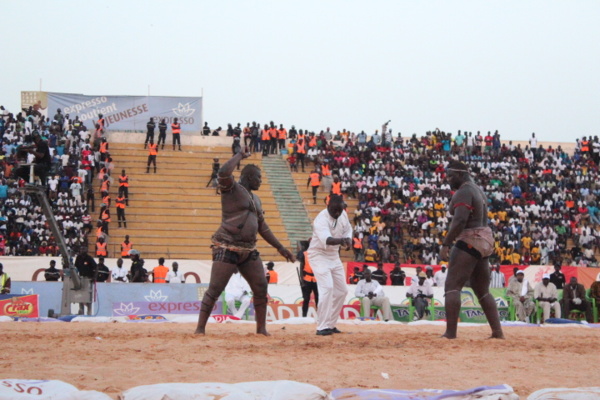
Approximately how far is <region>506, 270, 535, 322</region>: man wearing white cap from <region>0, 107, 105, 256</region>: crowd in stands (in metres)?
14.3

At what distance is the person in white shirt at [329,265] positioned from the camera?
1195 cm

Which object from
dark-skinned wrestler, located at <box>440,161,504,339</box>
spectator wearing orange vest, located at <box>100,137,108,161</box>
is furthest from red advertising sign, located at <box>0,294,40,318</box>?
spectator wearing orange vest, located at <box>100,137,108,161</box>

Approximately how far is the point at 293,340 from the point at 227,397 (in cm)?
469

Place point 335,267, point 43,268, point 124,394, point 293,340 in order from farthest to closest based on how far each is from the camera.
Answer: point 43,268, point 335,267, point 293,340, point 124,394

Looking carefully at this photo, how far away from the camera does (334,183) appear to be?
35.7 metres

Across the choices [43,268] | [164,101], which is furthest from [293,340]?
[164,101]

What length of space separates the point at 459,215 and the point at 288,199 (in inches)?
1014

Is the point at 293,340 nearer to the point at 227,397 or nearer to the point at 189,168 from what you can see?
the point at 227,397

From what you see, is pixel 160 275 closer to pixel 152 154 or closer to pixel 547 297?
pixel 547 297

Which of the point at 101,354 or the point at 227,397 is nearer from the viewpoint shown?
the point at 227,397

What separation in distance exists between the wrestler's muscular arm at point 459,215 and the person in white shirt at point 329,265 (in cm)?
149

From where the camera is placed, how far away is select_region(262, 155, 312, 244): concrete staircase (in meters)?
34.2

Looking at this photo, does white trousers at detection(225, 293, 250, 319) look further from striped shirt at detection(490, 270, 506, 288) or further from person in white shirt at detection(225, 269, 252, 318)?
striped shirt at detection(490, 270, 506, 288)

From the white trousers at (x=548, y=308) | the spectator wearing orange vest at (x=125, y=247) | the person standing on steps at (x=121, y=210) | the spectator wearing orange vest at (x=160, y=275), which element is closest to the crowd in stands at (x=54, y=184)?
the person standing on steps at (x=121, y=210)
